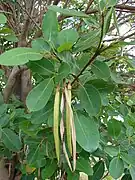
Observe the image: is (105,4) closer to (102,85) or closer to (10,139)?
(102,85)

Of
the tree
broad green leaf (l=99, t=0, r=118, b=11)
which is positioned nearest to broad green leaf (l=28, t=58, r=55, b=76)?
the tree

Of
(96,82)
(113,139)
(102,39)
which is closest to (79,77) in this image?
(96,82)

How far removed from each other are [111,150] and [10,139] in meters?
0.28

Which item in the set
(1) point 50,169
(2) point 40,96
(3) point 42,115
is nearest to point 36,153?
(1) point 50,169

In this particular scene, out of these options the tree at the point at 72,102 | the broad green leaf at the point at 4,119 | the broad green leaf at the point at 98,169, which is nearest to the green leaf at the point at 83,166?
the tree at the point at 72,102

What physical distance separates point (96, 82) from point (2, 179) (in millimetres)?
696

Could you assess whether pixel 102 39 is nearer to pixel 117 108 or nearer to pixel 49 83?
pixel 49 83

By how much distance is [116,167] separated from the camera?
81 centimetres

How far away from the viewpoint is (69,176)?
840mm

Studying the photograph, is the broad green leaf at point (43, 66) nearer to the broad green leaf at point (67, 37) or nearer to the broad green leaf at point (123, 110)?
the broad green leaf at point (67, 37)

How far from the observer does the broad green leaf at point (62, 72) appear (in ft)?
1.98

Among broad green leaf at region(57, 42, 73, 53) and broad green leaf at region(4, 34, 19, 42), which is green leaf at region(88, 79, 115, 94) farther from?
broad green leaf at region(4, 34, 19, 42)

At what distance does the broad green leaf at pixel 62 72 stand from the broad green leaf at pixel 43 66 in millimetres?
25

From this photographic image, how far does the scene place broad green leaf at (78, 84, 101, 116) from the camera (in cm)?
66
